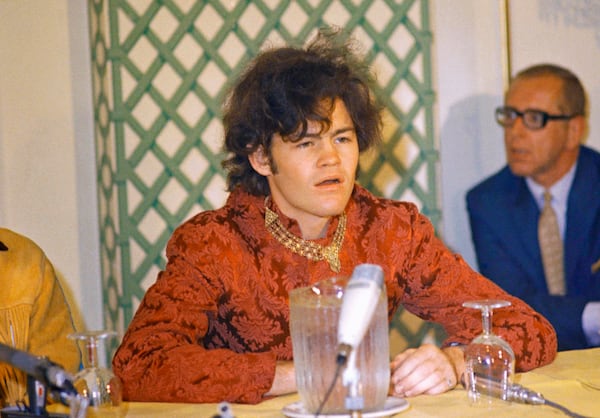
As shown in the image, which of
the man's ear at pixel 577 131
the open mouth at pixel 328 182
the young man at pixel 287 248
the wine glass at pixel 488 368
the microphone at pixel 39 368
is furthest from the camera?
the man's ear at pixel 577 131

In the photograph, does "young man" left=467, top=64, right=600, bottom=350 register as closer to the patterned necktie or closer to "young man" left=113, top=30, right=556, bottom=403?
the patterned necktie

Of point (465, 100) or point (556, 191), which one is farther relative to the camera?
point (465, 100)

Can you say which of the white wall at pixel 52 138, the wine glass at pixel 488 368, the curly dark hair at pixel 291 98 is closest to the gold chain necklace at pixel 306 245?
the curly dark hair at pixel 291 98

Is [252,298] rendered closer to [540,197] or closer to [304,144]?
[304,144]

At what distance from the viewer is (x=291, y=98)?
1995 millimetres

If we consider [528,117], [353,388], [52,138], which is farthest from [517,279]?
[353,388]

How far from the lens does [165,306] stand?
1.85m

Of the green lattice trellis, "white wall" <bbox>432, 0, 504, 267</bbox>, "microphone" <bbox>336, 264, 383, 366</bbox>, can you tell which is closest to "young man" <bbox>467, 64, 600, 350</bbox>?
"white wall" <bbox>432, 0, 504, 267</bbox>

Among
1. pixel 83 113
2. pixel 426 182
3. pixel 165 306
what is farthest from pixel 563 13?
pixel 165 306

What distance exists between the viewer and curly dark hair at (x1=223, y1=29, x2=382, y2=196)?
1987mm

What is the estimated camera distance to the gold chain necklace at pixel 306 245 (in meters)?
→ 2.03

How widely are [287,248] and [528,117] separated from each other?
155 centimetres

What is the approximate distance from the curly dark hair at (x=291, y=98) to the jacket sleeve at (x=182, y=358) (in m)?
0.34

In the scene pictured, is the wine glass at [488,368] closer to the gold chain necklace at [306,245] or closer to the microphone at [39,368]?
the gold chain necklace at [306,245]
